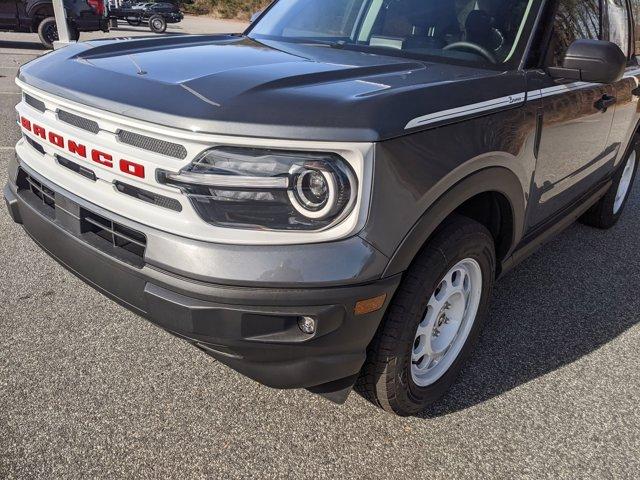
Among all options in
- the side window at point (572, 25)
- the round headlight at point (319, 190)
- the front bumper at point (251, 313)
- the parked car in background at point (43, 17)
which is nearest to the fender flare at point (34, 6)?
the parked car in background at point (43, 17)

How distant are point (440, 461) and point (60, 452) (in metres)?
1.41

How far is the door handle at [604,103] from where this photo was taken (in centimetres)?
305

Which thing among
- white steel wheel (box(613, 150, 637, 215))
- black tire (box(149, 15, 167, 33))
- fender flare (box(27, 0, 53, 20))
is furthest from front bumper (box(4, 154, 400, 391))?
black tire (box(149, 15, 167, 33))

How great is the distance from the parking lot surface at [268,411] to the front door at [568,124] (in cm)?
75

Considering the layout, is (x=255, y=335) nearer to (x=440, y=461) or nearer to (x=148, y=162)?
(x=148, y=162)

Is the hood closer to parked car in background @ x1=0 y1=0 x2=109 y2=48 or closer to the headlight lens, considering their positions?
the headlight lens

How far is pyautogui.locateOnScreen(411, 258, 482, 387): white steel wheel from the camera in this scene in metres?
2.22

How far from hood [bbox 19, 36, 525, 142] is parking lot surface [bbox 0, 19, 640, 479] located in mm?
1195

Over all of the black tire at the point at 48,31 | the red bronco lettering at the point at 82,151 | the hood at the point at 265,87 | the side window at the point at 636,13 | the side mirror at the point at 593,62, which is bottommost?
the black tire at the point at 48,31

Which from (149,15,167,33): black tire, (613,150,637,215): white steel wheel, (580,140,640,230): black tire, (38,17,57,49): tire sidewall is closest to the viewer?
(580,140,640,230): black tire

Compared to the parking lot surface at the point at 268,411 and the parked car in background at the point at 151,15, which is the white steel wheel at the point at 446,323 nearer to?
the parking lot surface at the point at 268,411

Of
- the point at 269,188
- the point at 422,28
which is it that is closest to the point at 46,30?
the point at 422,28

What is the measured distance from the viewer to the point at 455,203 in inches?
78.1

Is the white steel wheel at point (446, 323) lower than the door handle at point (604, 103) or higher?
lower
